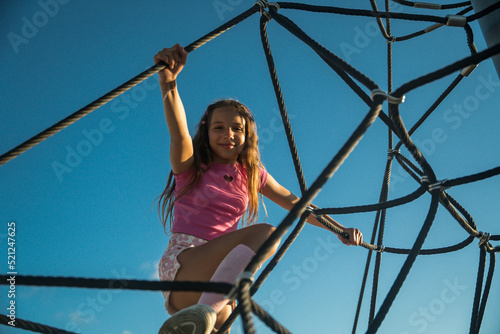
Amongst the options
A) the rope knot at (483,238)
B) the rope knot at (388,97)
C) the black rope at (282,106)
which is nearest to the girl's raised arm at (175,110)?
the black rope at (282,106)

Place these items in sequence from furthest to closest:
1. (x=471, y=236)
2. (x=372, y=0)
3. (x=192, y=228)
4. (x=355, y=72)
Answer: (x=372, y=0), (x=471, y=236), (x=192, y=228), (x=355, y=72)

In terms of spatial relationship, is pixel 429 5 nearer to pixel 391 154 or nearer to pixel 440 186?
pixel 391 154

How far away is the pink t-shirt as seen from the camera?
3.99 ft

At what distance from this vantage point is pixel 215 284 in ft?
1.84

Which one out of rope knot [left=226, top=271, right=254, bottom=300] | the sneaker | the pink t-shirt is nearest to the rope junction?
rope knot [left=226, top=271, right=254, bottom=300]

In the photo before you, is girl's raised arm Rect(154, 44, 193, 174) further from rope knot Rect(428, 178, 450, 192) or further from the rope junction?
rope knot Rect(428, 178, 450, 192)

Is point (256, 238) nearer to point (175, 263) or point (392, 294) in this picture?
point (175, 263)

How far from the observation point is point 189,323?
688 mm

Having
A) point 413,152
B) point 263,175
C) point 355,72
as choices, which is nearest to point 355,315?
point 263,175

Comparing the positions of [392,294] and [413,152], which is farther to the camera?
[413,152]

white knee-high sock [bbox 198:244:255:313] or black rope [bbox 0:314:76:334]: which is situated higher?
white knee-high sock [bbox 198:244:255:313]

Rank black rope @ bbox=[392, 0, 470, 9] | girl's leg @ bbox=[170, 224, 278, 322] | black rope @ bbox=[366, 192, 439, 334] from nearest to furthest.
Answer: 1. black rope @ bbox=[366, 192, 439, 334]
2. girl's leg @ bbox=[170, 224, 278, 322]
3. black rope @ bbox=[392, 0, 470, 9]

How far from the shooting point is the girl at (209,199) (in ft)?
3.08

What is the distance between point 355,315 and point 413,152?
1270 millimetres
